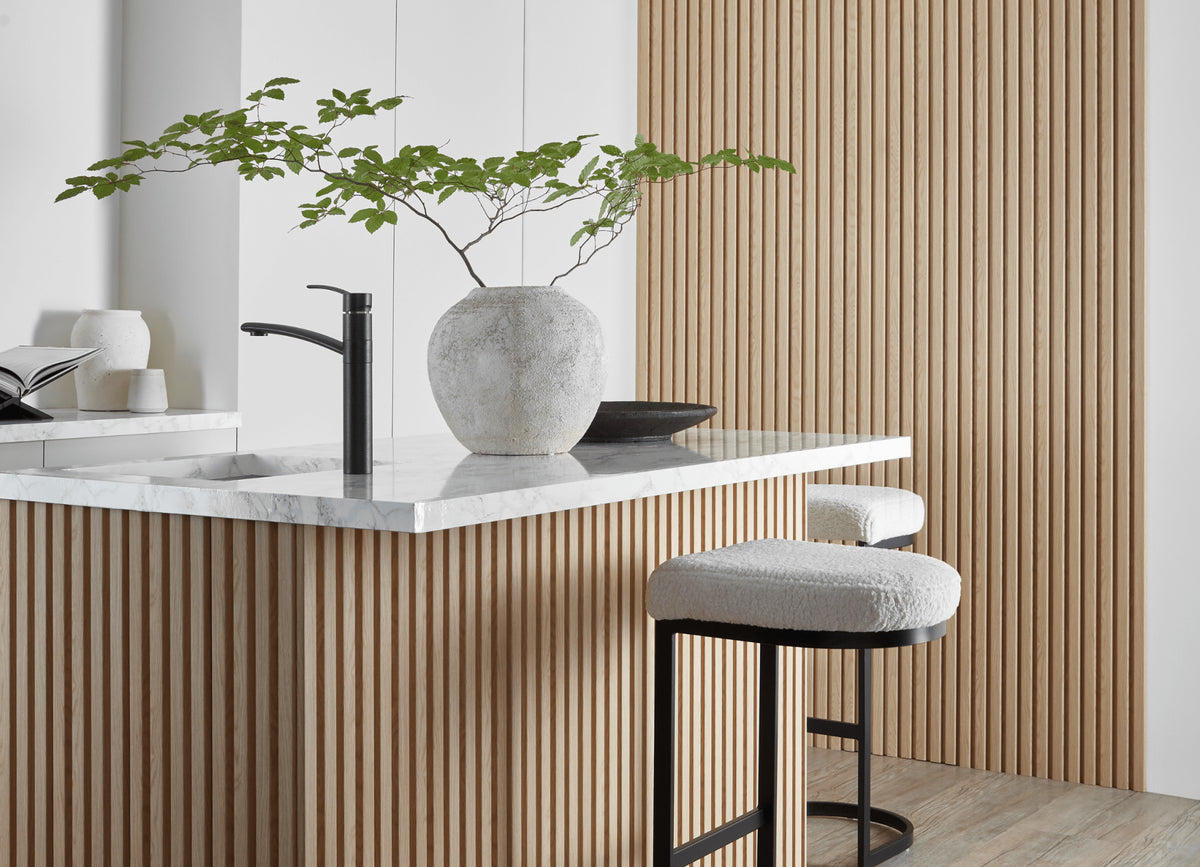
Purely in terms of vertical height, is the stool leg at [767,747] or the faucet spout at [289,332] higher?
the faucet spout at [289,332]

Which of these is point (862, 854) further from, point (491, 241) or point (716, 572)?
point (491, 241)

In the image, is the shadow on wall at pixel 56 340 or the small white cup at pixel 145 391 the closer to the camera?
the small white cup at pixel 145 391

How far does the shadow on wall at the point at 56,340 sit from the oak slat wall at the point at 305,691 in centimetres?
146

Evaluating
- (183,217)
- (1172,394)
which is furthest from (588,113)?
(1172,394)

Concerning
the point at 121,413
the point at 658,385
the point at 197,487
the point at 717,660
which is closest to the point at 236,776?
the point at 197,487

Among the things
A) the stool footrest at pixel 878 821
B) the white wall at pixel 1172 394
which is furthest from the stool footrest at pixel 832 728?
the white wall at pixel 1172 394

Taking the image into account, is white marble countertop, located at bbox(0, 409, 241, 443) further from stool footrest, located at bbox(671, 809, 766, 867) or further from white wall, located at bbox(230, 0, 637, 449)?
stool footrest, located at bbox(671, 809, 766, 867)

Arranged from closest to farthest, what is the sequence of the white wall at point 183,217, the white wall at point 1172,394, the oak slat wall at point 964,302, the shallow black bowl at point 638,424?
the shallow black bowl at point 638,424 < the white wall at point 183,217 < the white wall at point 1172,394 < the oak slat wall at point 964,302

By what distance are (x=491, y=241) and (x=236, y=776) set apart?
2521 millimetres

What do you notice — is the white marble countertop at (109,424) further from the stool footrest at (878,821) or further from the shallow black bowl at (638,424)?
the stool footrest at (878,821)

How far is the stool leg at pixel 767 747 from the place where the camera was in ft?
6.98

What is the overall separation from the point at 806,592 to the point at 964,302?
2.14m

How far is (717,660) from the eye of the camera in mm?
2391

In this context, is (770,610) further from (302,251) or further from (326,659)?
(302,251)
